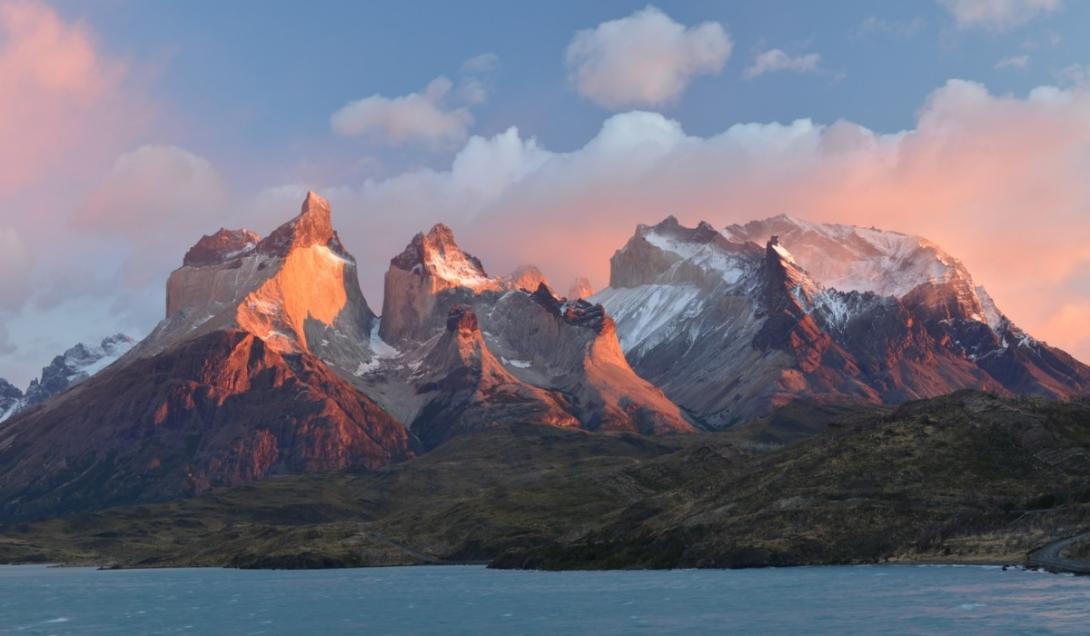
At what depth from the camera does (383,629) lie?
466 ft

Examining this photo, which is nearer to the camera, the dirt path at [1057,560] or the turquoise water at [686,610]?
the turquoise water at [686,610]

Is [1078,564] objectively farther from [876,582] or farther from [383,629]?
[383,629]

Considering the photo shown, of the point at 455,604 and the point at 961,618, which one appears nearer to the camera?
the point at 961,618

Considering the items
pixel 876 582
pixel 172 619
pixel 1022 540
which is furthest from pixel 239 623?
pixel 1022 540

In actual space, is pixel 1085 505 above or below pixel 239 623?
above

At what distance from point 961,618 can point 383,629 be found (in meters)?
59.8

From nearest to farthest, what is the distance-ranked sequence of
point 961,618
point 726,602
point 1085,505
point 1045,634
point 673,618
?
1. point 1045,634
2. point 961,618
3. point 673,618
4. point 726,602
5. point 1085,505

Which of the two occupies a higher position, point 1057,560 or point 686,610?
point 1057,560

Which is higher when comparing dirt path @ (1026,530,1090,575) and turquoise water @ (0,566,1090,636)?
dirt path @ (1026,530,1090,575)

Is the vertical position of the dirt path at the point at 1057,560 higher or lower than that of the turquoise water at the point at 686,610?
higher

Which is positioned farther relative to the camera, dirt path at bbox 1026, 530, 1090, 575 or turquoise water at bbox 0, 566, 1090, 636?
dirt path at bbox 1026, 530, 1090, 575

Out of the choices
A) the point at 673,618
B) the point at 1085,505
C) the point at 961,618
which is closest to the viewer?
the point at 961,618

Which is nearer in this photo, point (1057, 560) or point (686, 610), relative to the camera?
point (686, 610)

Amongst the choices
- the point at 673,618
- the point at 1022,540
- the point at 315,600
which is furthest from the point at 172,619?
the point at 1022,540
